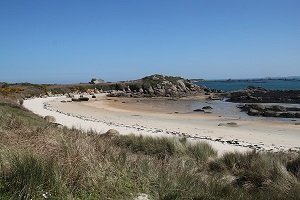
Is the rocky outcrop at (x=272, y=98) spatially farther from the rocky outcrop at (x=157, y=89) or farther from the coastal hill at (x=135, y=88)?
the coastal hill at (x=135, y=88)

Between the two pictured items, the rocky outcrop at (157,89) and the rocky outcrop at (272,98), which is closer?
the rocky outcrop at (272,98)

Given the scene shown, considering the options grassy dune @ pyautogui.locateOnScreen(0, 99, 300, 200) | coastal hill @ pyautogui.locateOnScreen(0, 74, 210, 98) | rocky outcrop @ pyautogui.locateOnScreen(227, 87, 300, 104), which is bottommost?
rocky outcrop @ pyautogui.locateOnScreen(227, 87, 300, 104)

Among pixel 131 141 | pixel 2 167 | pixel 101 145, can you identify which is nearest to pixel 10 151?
pixel 2 167

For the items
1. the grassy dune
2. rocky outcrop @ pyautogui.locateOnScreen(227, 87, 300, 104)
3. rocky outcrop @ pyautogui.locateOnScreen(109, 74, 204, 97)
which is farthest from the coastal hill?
the grassy dune

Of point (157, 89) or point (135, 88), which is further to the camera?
point (135, 88)

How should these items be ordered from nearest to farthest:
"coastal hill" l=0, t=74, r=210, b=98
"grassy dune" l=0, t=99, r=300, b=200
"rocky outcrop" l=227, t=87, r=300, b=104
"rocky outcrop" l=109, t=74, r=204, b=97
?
1. "grassy dune" l=0, t=99, r=300, b=200
2. "rocky outcrop" l=227, t=87, r=300, b=104
3. "coastal hill" l=0, t=74, r=210, b=98
4. "rocky outcrop" l=109, t=74, r=204, b=97

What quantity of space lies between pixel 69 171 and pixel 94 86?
73603 millimetres

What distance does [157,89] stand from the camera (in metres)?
75.6

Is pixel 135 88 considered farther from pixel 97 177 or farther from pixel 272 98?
pixel 97 177

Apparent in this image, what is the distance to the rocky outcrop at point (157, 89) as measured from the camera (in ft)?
237

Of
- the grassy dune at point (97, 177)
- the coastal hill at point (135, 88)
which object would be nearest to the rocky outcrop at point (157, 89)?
the coastal hill at point (135, 88)

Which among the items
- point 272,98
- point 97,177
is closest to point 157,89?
point 272,98

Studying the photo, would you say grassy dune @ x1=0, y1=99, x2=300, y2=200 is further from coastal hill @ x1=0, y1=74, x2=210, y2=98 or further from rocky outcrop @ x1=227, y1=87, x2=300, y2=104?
coastal hill @ x1=0, y1=74, x2=210, y2=98

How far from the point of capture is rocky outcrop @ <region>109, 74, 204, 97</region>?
72312mm
